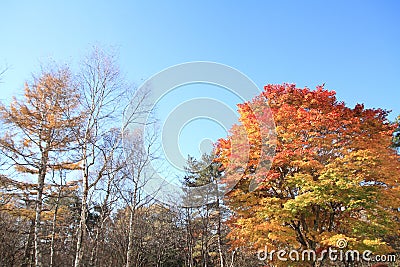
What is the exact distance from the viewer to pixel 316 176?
879cm

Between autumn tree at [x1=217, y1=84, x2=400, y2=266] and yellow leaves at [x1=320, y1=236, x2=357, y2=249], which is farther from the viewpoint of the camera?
autumn tree at [x1=217, y1=84, x2=400, y2=266]

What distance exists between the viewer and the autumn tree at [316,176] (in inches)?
317

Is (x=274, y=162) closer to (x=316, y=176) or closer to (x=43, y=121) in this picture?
(x=316, y=176)

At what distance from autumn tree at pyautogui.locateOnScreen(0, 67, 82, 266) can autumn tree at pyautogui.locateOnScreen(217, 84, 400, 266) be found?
565 cm

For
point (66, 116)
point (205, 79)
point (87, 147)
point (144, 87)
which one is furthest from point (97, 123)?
point (205, 79)

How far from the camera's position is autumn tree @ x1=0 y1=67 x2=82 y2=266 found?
9359mm

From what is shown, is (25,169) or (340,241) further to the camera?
(25,169)

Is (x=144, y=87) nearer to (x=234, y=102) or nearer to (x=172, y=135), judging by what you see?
(x=172, y=135)

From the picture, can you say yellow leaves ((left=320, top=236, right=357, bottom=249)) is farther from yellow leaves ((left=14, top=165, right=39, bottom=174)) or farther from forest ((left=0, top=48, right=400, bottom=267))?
yellow leaves ((left=14, top=165, right=39, bottom=174))

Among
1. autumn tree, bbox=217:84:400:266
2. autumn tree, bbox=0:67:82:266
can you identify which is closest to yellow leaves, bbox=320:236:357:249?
autumn tree, bbox=217:84:400:266

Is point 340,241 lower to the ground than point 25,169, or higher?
lower

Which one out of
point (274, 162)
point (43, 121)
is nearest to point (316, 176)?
point (274, 162)

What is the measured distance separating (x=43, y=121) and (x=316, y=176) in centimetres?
981

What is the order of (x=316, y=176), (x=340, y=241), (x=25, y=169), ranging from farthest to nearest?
(x=25, y=169) → (x=316, y=176) → (x=340, y=241)
